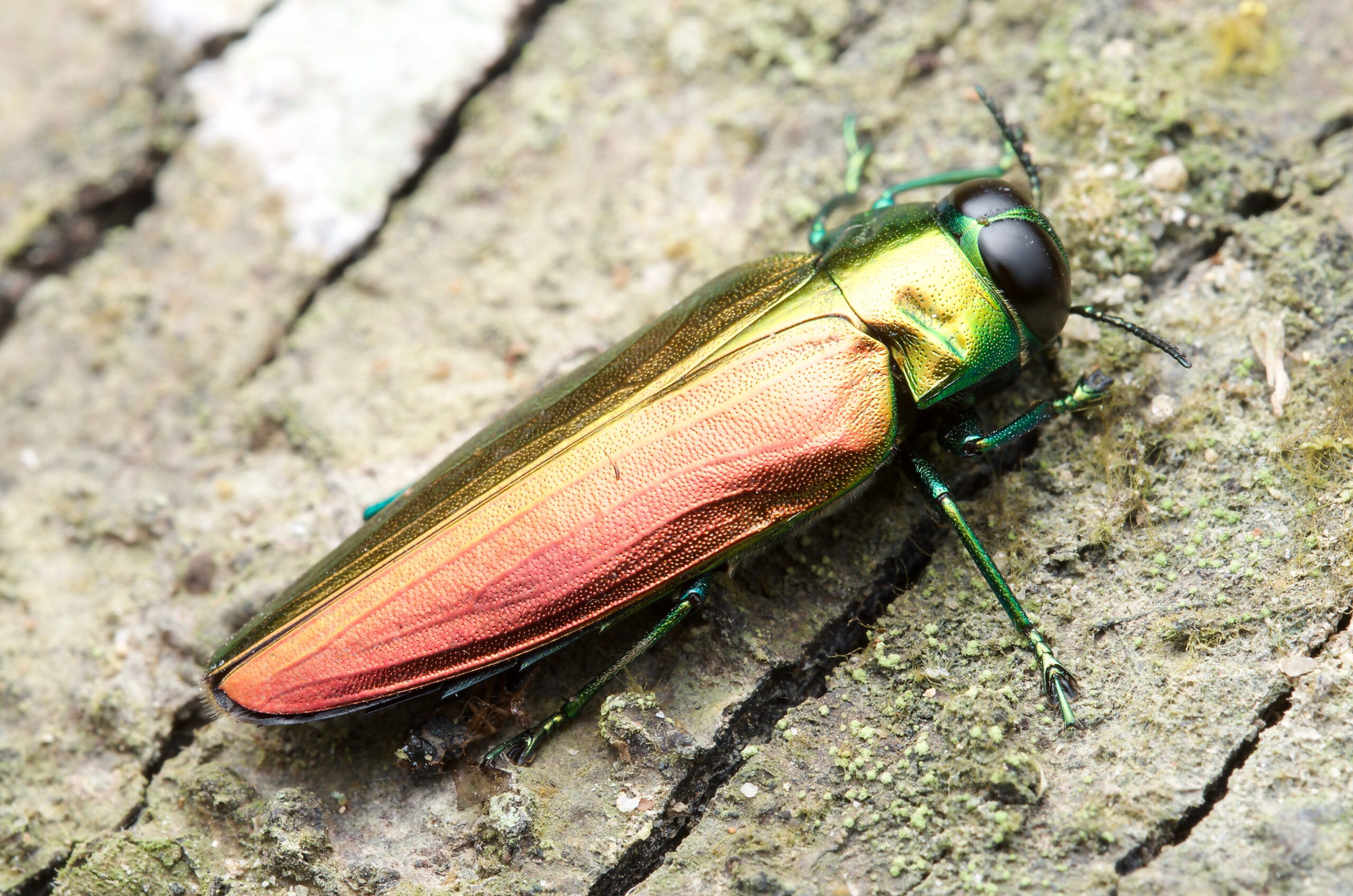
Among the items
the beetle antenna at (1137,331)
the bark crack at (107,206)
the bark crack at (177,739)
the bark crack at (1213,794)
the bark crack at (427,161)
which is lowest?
the bark crack at (1213,794)

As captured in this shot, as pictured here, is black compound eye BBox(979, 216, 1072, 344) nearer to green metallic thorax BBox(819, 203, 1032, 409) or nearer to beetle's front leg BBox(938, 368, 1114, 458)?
green metallic thorax BBox(819, 203, 1032, 409)

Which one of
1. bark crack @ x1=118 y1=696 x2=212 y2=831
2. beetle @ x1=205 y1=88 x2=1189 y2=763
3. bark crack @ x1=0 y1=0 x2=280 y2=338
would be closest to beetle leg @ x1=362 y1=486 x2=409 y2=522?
beetle @ x1=205 y1=88 x2=1189 y2=763

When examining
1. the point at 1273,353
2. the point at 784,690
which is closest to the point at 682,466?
the point at 784,690

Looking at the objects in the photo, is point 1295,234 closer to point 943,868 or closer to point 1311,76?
point 1311,76

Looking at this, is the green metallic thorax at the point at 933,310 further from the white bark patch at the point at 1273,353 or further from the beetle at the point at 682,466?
the white bark patch at the point at 1273,353

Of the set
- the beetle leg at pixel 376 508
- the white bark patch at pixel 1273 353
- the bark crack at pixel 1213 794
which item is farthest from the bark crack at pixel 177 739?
the white bark patch at pixel 1273 353
